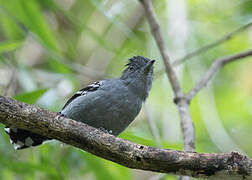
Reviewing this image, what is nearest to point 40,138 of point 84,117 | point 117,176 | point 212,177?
point 84,117

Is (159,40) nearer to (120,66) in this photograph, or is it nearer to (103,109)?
(103,109)

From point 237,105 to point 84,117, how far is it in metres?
3.55

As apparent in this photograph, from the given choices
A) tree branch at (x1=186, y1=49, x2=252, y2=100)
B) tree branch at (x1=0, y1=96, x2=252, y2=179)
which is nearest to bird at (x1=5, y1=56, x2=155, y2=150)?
tree branch at (x1=186, y1=49, x2=252, y2=100)

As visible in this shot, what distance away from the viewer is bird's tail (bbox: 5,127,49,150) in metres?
4.52

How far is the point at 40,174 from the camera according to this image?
5.79 m

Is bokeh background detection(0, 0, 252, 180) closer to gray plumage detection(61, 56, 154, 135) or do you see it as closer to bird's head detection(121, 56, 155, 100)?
gray plumage detection(61, 56, 154, 135)

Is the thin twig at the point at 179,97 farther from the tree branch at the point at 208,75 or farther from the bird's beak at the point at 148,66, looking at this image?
the bird's beak at the point at 148,66

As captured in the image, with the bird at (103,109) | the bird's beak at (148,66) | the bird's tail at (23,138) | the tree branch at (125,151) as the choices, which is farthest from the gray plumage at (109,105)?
the tree branch at (125,151)

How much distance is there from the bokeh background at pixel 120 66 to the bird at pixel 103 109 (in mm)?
339

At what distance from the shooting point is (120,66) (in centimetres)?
763

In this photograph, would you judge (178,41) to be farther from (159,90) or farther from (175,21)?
(159,90)

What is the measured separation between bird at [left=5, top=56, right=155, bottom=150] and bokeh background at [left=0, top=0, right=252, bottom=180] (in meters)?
0.34

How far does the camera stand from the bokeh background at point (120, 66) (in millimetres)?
5480

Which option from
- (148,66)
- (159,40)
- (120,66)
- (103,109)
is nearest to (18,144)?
(103,109)
